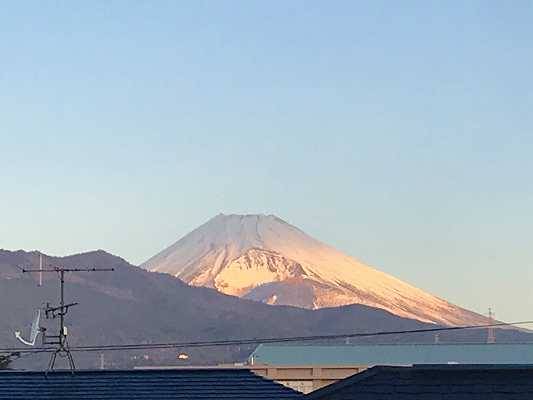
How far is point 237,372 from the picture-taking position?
23.1 metres

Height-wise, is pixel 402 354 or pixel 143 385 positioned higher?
pixel 402 354

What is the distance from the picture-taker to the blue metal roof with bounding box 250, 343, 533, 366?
83875mm

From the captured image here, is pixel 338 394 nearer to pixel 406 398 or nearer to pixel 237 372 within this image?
pixel 406 398

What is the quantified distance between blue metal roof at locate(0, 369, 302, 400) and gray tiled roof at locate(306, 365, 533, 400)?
2.25 m

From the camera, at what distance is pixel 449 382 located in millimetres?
19875

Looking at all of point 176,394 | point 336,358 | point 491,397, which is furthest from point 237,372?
point 336,358

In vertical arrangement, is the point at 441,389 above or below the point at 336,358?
below

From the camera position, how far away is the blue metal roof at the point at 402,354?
8388 centimetres

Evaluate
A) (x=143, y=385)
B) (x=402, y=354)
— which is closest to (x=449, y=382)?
(x=143, y=385)

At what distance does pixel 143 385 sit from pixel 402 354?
65859mm

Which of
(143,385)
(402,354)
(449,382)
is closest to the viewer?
(449,382)

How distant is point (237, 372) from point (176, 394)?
1.62m

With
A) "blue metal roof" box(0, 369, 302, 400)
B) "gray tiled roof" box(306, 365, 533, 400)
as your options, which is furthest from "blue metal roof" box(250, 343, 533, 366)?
"gray tiled roof" box(306, 365, 533, 400)

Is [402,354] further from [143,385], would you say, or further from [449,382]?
[449,382]
